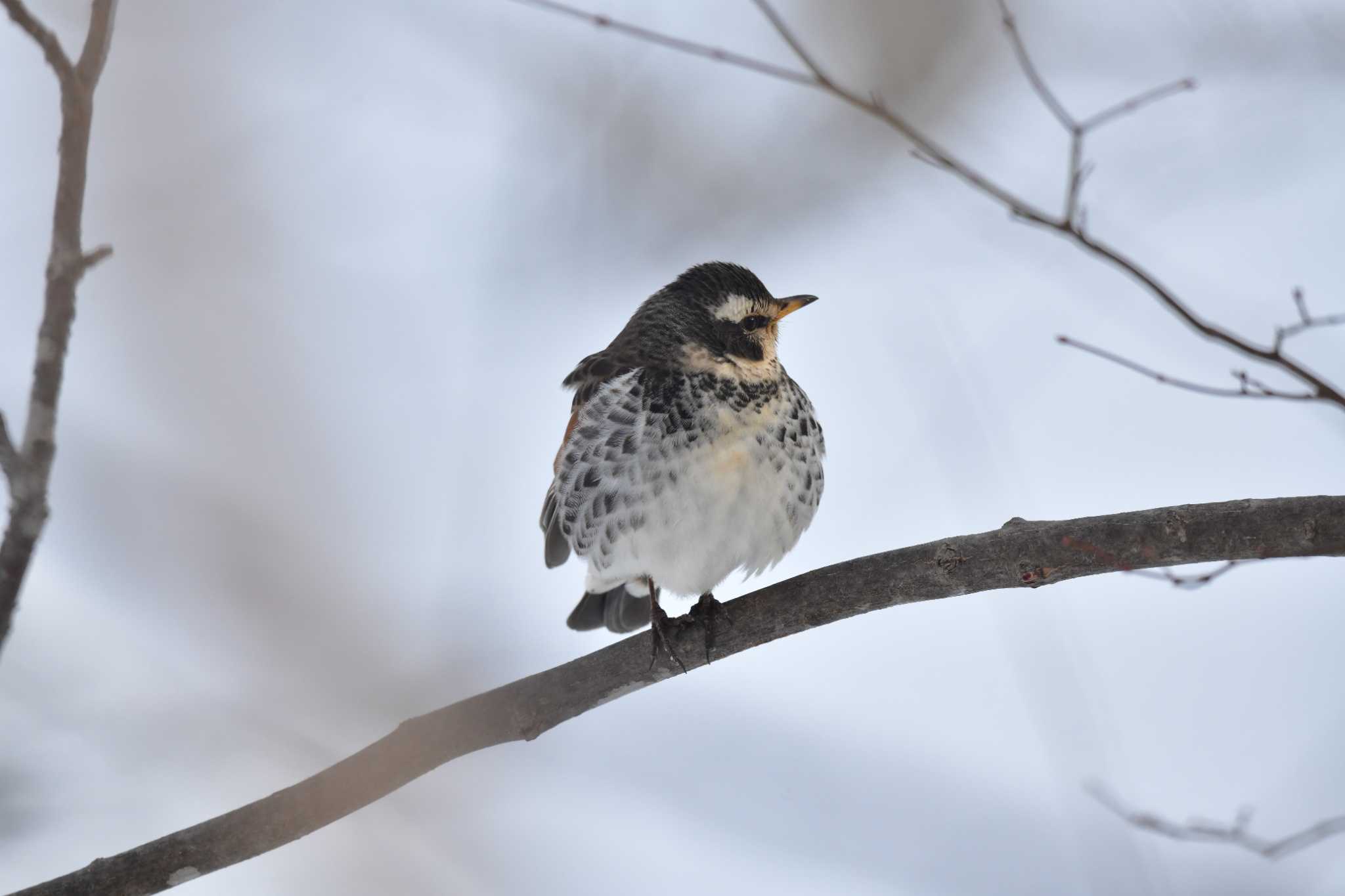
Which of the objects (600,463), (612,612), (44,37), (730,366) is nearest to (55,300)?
(44,37)

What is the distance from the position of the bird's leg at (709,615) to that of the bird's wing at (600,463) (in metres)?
0.38

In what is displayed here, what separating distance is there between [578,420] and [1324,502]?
2.42 metres

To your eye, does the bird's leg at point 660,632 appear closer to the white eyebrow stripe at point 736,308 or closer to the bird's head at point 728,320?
the bird's head at point 728,320

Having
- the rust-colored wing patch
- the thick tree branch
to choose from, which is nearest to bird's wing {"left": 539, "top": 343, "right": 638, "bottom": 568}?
the rust-colored wing patch

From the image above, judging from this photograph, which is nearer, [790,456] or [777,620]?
[777,620]

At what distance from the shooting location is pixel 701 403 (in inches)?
155

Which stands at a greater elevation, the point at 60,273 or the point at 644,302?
the point at 644,302

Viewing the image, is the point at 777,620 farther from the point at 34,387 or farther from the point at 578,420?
the point at 34,387

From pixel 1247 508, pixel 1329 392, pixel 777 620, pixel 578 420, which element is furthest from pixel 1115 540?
pixel 578 420

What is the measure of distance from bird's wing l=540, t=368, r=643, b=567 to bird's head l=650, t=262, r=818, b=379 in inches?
10.1

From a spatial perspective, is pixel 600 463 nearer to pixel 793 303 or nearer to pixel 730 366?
pixel 730 366

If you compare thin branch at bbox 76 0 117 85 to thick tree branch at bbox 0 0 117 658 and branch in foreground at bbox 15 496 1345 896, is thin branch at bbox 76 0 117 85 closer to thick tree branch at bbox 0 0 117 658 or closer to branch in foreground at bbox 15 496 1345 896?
thick tree branch at bbox 0 0 117 658

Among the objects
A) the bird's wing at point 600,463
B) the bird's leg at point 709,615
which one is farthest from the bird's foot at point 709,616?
the bird's wing at point 600,463

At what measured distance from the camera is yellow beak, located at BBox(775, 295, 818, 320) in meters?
4.22
